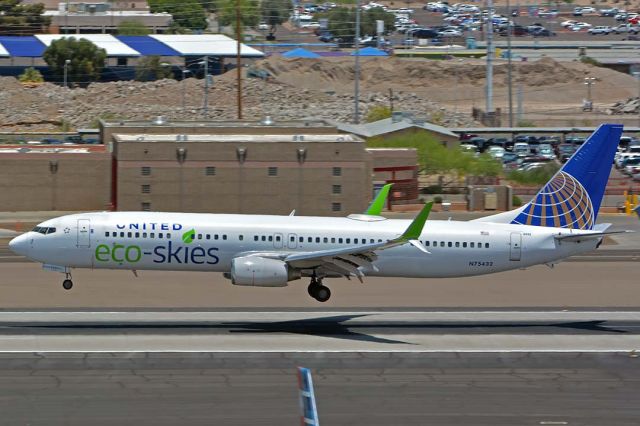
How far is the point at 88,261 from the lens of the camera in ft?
141

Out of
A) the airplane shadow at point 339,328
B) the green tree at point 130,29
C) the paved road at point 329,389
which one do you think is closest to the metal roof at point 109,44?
the green tree at point 130,29

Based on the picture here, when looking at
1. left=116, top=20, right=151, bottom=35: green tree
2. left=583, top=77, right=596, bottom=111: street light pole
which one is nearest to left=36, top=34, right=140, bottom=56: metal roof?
left=116, top=20, right=151, bottom=35: green tree

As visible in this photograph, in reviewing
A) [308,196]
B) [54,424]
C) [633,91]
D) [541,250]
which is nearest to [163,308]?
[541,250]

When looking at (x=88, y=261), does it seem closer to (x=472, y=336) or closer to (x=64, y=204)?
(x=472, y=336)

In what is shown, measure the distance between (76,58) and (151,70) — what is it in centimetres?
1067

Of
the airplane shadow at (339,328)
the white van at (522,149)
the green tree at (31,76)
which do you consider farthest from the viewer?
the green tree at (31,76)

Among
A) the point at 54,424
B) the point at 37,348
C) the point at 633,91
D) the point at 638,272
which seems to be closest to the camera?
the point at 54,424

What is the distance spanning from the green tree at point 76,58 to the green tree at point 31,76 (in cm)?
275

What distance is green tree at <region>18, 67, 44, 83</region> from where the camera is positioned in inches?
6191

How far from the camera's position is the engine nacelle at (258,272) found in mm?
41969

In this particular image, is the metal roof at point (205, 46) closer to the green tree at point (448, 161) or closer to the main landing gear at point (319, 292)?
the green tree at point (448, 161)

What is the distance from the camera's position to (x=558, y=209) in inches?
1817

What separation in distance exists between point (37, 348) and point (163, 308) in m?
10.7

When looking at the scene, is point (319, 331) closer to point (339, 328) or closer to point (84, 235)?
point (339, 328)
